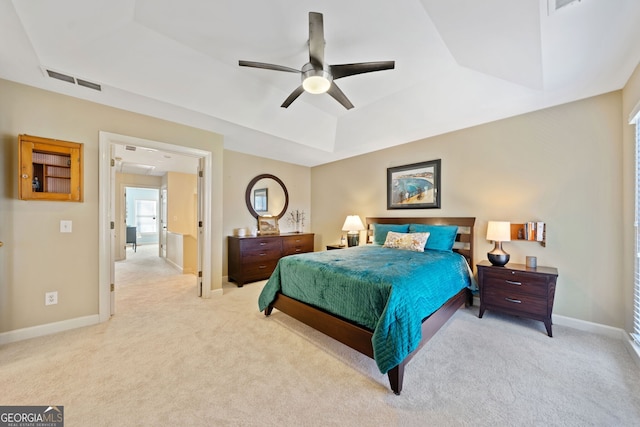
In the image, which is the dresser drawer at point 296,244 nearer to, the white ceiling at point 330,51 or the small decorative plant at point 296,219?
the small decorative plant at point 296,219

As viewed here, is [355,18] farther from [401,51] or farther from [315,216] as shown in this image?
[315,216]

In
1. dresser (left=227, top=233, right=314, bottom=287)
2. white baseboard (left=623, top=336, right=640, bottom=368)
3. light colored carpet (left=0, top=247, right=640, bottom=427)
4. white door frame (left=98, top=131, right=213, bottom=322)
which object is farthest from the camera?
dresser (left=227, top=233, right=314, bottom=287)

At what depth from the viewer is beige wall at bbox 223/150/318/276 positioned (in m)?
4.64

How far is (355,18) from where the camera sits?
2.17 metres

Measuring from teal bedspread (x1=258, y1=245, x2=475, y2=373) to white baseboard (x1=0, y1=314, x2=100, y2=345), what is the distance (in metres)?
1.93

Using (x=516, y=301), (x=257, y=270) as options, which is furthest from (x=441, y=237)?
(x=257, y=270)

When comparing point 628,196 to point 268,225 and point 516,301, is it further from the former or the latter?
point 268,225

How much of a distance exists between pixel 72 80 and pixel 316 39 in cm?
248

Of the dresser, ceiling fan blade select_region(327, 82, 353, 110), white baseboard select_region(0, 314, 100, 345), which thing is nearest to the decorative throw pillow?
ceiling fan blade select_region(327, 82, 353, 110)

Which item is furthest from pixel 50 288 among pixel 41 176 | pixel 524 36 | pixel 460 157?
pixel 460 157

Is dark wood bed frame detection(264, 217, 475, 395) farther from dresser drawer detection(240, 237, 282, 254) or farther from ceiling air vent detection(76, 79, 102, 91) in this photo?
ceiling air vent detection(76, 79, 102, 91)

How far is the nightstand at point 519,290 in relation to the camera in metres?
2.50

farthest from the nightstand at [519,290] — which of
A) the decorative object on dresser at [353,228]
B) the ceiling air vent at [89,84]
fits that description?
the ceiling air vent at [89,84]

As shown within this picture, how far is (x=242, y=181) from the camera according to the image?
4848mm
